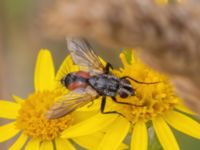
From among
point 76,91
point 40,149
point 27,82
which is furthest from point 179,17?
point 27,82

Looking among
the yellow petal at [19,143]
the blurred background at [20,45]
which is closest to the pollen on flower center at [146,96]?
the yellow petal at [19,143]

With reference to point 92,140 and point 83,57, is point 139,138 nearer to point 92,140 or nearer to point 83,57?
point 92,140

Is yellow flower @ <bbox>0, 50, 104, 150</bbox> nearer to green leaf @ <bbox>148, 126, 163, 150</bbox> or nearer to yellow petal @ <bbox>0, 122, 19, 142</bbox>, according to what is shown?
yellow petal @ <bbox>0, 122, 19, 142</bbox>

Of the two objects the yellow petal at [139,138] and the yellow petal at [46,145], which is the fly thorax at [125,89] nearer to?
the yellow petal at [139,138]

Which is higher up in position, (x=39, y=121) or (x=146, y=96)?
(x=146, y=96)

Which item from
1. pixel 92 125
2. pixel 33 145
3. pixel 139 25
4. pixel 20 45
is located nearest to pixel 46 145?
pixel 33 145

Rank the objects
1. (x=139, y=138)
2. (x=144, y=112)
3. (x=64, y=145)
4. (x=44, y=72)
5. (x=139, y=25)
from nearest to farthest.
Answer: (x=139, y=25) < (x=139, y=138) < (x=144, y=112) < (x=64, y=145) < (x=44, y=72)
